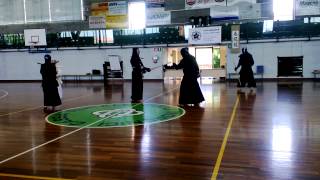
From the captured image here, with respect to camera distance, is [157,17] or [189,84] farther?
[157,17]

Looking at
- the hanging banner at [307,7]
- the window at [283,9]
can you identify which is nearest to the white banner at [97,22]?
the window at [283,9]

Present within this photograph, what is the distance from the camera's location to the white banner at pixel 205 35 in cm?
1836

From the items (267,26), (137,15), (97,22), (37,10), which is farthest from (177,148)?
(37,10)

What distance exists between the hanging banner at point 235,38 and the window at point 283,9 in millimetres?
1964

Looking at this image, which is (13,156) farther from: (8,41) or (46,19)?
(8,41)

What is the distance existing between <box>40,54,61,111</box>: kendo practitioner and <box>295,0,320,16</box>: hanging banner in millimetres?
12906

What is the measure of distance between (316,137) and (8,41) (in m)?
21.7

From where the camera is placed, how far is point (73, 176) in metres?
4.13

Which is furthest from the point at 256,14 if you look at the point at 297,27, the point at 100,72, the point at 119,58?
the point at 100,72

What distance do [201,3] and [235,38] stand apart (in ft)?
8.58

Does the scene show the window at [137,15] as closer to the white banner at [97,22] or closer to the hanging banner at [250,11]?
the white banner at [97,22]

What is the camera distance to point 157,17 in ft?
63.2

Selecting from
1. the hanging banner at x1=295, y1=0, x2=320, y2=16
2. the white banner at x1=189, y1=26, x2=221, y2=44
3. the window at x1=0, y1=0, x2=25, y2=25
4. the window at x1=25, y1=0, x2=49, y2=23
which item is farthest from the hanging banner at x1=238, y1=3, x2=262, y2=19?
the window at x1=0, y1=0, x2=25, y2=25

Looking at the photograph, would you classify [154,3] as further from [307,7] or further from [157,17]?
[307,7]
